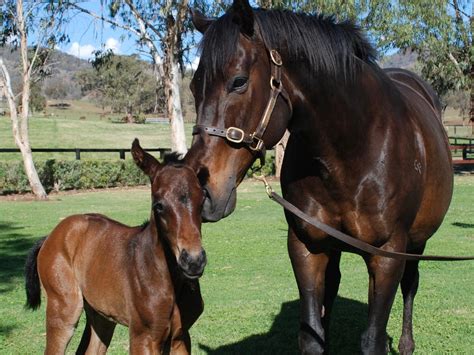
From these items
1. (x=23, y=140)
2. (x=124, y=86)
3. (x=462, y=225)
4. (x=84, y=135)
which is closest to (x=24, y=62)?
(x=23, y=140)

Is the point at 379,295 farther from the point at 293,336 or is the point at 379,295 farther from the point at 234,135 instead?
the point at 293,336

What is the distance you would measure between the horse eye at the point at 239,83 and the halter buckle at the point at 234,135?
203 millimetres

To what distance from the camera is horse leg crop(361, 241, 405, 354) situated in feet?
11.8

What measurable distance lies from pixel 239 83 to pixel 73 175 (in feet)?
70.6

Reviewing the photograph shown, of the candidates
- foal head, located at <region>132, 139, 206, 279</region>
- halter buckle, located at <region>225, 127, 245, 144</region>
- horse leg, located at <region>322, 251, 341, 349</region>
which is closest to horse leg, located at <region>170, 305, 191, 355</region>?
foal head, located at <region>132, 139, 206, 279</region>

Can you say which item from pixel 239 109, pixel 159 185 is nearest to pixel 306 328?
pixel 159 185

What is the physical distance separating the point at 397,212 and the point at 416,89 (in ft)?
7.43

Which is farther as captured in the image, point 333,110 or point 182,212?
point 333,110

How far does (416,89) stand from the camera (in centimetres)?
555

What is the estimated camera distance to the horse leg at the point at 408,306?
5195 mm

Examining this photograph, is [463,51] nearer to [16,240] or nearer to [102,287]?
[16,240]

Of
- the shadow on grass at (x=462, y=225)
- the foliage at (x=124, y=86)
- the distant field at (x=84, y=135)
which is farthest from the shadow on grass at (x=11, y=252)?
the foliage at (x=124, y=86)

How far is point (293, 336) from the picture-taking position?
230 inches

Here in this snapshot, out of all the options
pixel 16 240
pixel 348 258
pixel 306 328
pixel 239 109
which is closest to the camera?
pixel 239 109
